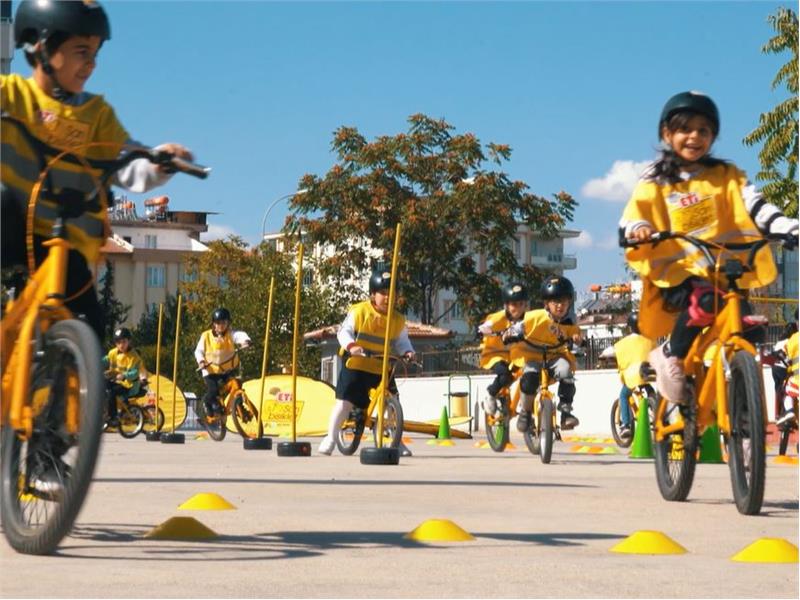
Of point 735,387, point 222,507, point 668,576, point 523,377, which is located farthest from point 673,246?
point 523,377

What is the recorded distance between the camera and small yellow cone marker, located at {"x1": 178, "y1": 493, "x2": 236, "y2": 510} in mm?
8117

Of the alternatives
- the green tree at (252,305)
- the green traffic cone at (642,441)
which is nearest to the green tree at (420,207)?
the green tree at (252,305)

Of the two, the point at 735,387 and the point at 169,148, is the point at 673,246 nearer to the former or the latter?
the point at 735,387

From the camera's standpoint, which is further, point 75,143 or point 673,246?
point 673,246

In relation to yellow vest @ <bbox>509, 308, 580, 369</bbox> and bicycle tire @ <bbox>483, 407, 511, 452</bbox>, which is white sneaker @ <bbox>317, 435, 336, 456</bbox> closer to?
yellow vest @ <bbox>509, 308, 580, 369</bbox>

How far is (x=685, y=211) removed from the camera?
852 centimetres

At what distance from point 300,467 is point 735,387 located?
5846 millimetres

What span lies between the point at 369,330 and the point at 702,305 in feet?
24.6

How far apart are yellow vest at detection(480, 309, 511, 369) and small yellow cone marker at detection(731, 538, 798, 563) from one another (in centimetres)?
1102

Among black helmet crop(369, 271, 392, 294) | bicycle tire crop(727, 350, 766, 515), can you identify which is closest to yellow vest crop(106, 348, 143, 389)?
black helmet crop(369, 271, 392, 294)

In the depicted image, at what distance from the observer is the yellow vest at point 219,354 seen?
2433cm

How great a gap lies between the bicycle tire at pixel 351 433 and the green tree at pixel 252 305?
33923 millimetres

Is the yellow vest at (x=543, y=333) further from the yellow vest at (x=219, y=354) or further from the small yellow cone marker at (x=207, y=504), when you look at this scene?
the yellow vest at (x=219, y=354)

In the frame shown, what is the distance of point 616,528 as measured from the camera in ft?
24.4
